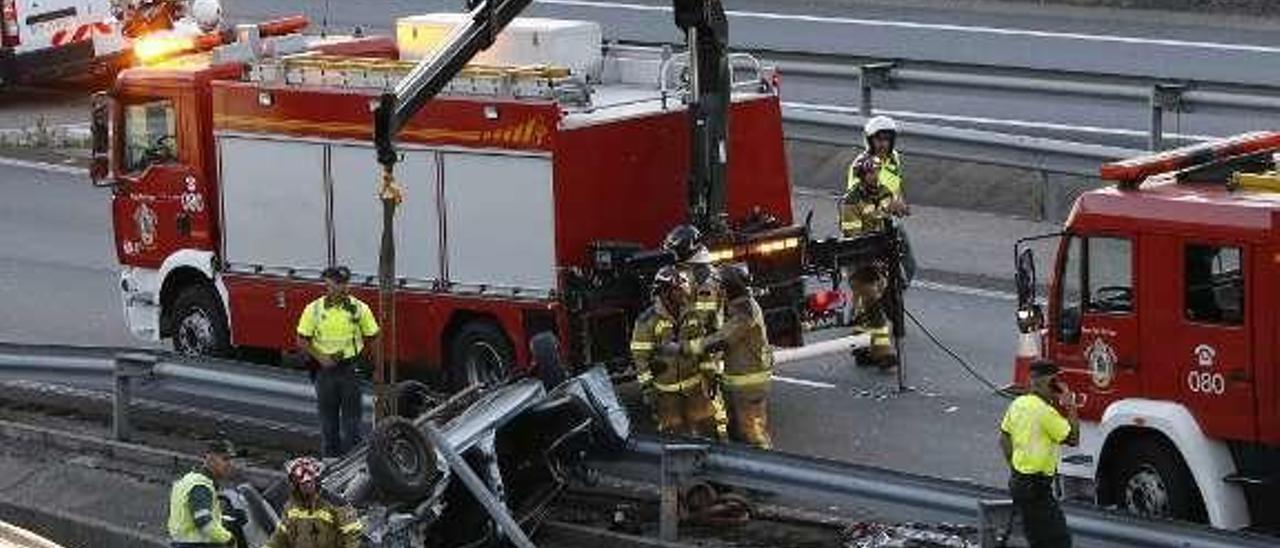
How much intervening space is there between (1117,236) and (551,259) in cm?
397

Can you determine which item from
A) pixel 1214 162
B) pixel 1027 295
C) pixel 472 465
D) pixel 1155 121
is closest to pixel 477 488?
pixel 472 465

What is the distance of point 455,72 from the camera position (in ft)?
57.5

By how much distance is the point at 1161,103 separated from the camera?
23.9 meters

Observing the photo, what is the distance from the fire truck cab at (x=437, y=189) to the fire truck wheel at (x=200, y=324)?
17 mm

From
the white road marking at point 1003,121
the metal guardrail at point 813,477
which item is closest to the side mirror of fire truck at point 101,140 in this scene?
the metal guardrail at point 813,477

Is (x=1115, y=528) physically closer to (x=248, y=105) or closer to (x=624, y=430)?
(x=624, y=430)

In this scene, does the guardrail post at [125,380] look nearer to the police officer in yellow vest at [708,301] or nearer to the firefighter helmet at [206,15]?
the police officer in yellow vest at [708,301]

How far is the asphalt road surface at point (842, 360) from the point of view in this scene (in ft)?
58.3

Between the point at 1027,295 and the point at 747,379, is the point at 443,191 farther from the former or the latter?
the point at 1027,295

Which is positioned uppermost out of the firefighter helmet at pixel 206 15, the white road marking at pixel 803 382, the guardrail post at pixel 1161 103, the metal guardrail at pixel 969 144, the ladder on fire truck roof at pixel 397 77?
the firefighter helmet at pixel 206 15

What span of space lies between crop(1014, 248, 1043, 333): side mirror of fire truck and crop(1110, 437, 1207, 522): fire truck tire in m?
0.87

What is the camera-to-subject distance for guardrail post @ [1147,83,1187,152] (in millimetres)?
23812

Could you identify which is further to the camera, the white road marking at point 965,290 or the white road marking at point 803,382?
the white road marking at point 965,290

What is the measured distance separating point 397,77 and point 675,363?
10.6 ft
